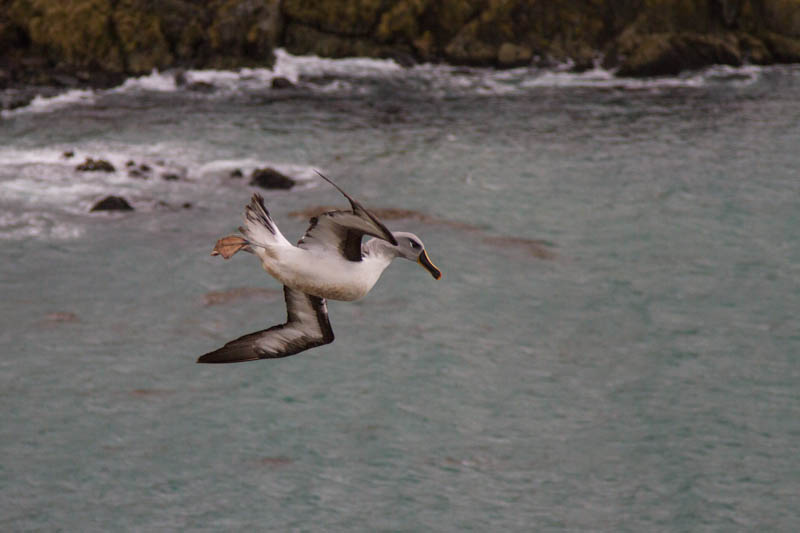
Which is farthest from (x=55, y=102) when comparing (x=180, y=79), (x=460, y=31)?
(x=460, y=31)

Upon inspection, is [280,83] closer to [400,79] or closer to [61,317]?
[400,79]

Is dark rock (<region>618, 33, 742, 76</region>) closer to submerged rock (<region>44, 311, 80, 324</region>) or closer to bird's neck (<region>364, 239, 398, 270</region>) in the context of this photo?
submerged rock (<region>44, 311, 80, 324</region>)

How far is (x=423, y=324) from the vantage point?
4369 cm

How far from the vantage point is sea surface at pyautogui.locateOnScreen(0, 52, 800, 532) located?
36000 mm

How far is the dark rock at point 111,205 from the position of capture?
4853 cm

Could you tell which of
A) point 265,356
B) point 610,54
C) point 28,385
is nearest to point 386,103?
point 610,54

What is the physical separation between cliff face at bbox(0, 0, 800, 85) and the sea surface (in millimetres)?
6213

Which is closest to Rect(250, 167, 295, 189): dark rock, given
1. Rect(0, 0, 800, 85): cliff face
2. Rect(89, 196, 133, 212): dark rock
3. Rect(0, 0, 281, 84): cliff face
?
Rect(89, 196, 133, 212): dark rock

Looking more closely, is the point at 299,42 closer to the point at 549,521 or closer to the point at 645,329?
the point at 645,329

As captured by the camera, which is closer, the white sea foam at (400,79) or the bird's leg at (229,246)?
the bird's leg at (229,246)

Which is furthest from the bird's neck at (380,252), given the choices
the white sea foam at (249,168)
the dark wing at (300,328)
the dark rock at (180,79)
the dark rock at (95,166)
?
the dark rock at (180,79)

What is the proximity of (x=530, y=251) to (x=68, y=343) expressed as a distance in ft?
64.8

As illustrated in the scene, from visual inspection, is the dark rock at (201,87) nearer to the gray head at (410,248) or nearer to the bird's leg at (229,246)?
the bird's leg at (229,246)

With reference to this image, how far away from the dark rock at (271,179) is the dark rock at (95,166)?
6761mm
